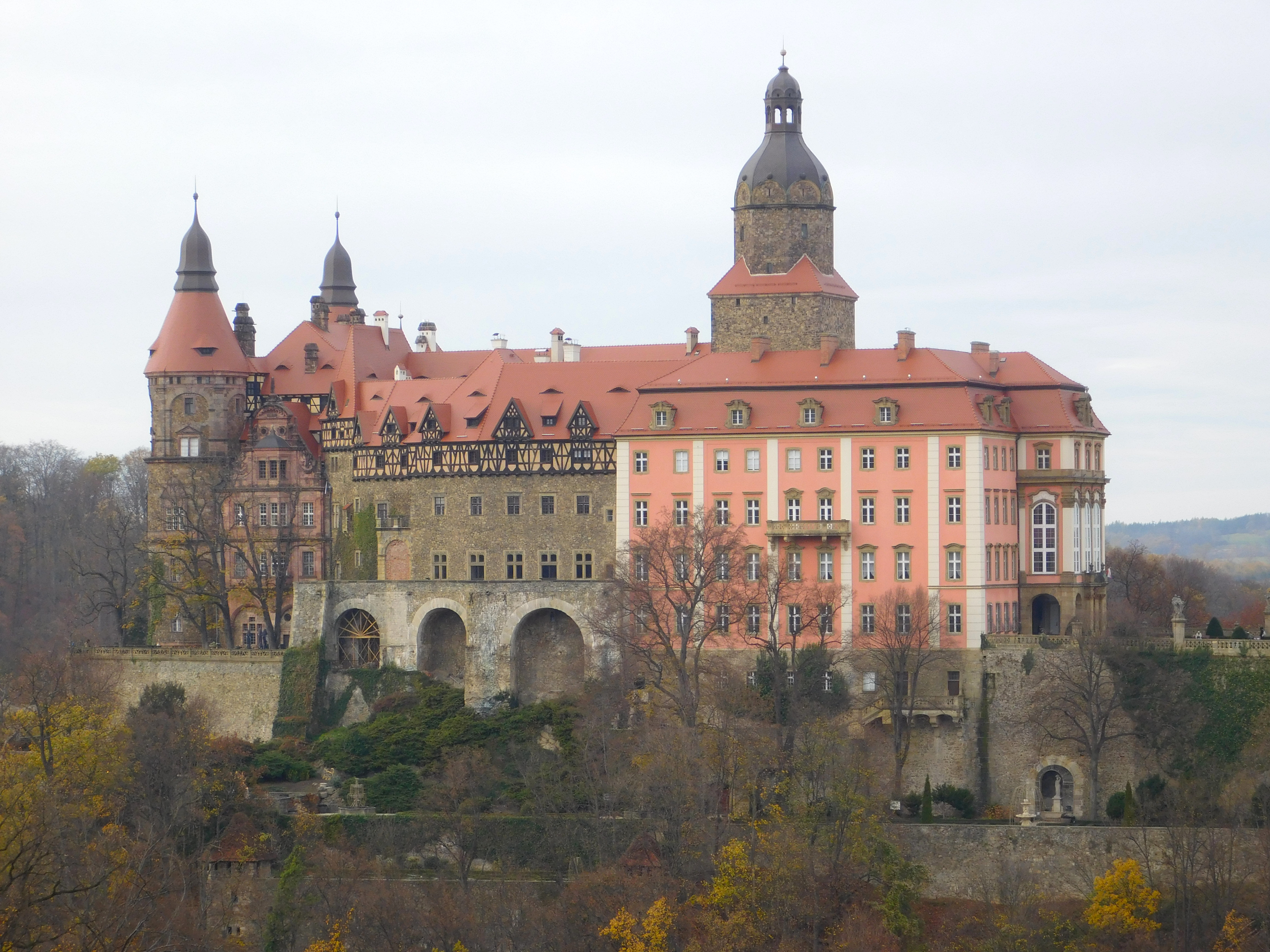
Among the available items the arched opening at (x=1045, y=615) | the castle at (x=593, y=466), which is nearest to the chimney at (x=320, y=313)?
the castle at (x=593, y=466)

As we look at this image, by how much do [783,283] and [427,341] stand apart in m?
20.1

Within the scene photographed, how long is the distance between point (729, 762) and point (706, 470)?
12.4 m

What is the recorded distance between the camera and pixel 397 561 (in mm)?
79000

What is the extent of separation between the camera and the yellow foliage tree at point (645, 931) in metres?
56.2

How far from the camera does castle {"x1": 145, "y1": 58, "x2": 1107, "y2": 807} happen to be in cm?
6981

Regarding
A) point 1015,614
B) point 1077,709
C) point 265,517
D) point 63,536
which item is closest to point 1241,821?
point 1077,709

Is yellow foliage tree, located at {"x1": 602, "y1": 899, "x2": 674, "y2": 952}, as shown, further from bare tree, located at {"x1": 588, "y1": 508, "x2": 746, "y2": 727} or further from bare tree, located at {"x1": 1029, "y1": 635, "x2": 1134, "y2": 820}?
bare tree, located at {"x1": 1029, "y1": 635, "x2": 1134, "y2": 820}

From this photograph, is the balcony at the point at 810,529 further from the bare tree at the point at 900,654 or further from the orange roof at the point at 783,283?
the orange roof at the point at 783,283

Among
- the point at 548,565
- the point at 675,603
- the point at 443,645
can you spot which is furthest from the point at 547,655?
the point at 675,603

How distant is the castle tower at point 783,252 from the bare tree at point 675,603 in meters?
8.53

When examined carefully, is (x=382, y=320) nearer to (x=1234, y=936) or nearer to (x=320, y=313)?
(x=320, y=313)

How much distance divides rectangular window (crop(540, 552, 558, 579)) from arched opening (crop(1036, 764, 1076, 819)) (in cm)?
1858

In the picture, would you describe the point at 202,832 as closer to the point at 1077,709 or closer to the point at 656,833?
the point at 656,833

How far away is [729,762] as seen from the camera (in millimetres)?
62375
